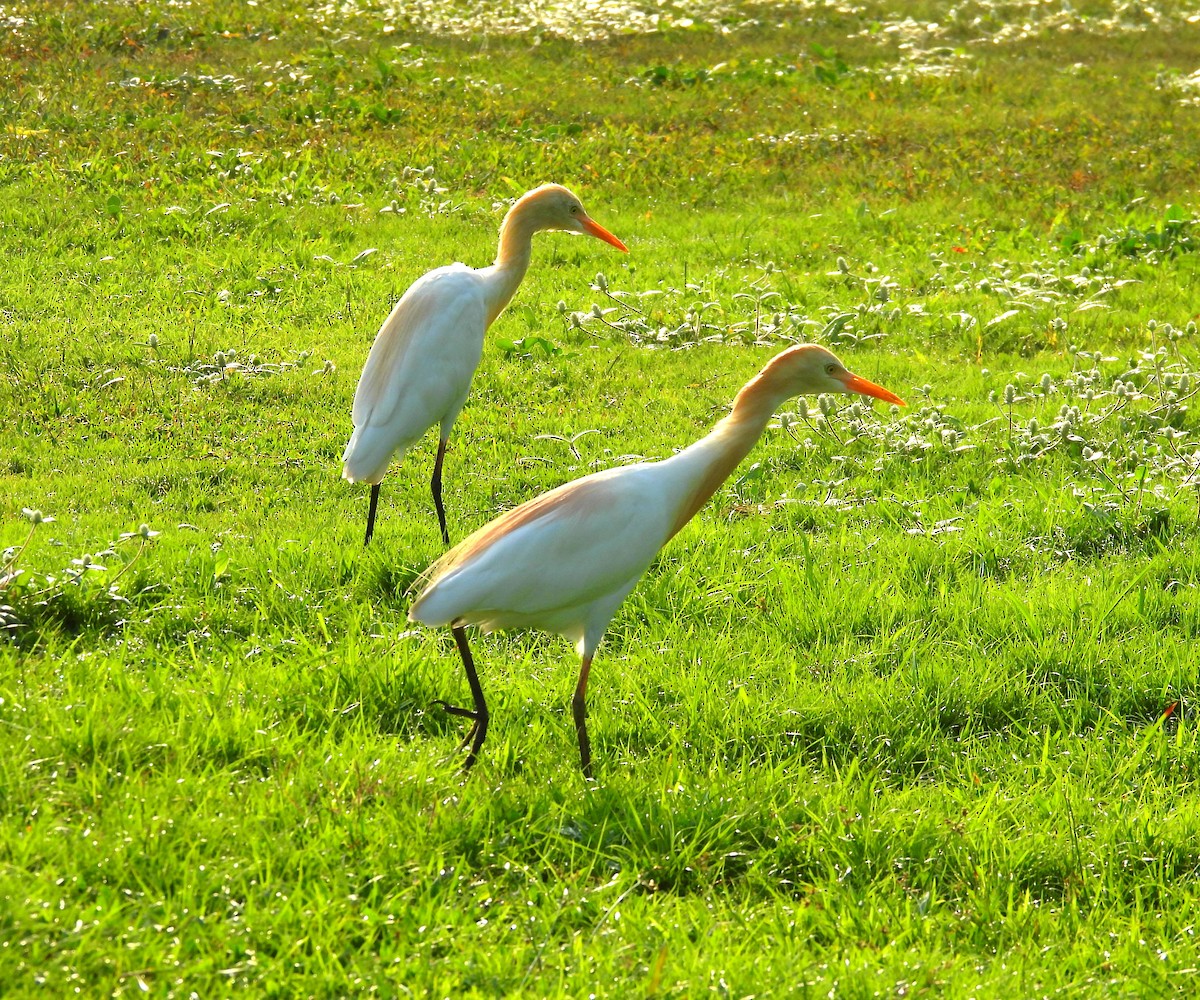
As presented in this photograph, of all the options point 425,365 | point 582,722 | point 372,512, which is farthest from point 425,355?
point 582,722

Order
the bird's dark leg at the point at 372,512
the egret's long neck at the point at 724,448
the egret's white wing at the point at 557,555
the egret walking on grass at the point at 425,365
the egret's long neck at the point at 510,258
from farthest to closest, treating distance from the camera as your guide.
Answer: the egret's long neck at the point at 510,258
the egret walking on grass at the point at 425,365
the bird's dark leg at the point at 372,512
the egret's long neck at the point at 724,448
the egret's white wing at the point at 557,555

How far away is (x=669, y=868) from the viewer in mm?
3381

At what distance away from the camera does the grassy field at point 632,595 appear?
3.09 m

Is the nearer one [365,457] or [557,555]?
[557,555]

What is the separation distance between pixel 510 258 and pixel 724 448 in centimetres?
251

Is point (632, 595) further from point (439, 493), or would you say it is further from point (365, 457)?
point (365, 457)

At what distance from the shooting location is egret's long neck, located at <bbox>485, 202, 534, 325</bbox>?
6148 mm

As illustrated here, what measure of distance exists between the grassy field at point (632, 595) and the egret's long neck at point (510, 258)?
2.62 feet

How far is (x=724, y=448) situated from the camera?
Result: 4.04 m

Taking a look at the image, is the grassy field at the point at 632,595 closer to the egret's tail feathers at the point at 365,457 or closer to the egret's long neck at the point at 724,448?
the egret's tail feathers at the point at 365,457

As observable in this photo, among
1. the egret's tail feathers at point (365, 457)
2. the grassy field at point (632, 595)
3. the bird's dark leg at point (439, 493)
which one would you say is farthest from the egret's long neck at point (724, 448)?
the egret's tail feathers at point (365, 457)

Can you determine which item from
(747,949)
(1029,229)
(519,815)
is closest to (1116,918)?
(747,949)

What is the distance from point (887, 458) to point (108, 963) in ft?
15.0

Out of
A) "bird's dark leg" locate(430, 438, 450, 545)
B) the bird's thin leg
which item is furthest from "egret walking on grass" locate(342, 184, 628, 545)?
the bird's thin leg
